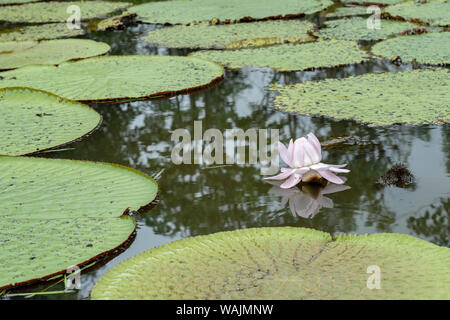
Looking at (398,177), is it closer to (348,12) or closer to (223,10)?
(348,12)

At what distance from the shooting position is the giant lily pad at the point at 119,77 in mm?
3703

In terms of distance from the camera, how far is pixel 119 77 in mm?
3947

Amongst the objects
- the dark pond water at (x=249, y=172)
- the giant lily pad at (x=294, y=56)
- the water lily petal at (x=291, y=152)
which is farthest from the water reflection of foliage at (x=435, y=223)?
the giant lily pad at (x=294, y=56)

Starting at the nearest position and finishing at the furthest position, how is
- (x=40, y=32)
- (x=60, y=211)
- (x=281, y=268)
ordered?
1. (x=281, y=268)
2. (x=60, y=211)
3. (x=40, y=32)

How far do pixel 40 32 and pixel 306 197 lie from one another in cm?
489

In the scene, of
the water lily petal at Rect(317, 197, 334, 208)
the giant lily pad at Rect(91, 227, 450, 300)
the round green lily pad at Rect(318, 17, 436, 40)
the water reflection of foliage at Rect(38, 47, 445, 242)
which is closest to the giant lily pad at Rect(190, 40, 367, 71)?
the water reflection of foliage at Rect(38, 47, 445, 242)

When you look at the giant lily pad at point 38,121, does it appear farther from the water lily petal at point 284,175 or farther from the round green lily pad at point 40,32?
the round green lily pad at point 40,32

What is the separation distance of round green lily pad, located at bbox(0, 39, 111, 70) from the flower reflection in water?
295 centimetres

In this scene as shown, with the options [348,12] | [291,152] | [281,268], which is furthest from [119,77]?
[348,12]

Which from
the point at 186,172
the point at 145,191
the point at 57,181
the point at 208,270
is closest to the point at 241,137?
the point at 186,172

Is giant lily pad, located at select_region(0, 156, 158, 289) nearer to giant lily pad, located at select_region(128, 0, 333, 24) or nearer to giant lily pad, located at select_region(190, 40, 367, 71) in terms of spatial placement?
giant lily pad, located at select_region(190, 40, 367, 71)

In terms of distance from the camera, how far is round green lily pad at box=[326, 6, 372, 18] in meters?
6.20

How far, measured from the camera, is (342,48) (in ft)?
15.1
